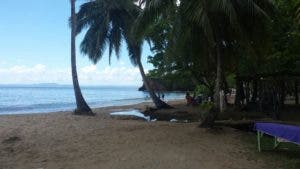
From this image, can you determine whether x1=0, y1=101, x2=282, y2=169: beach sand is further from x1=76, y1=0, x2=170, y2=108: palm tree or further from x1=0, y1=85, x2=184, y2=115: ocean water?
x1=0, y1=85, x2=184, y2=115: ocean water

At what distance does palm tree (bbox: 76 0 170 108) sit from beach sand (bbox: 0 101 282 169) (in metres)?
15.2

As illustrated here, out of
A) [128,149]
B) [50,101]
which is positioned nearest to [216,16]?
[128,149]

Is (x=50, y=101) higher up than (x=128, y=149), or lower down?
higher up

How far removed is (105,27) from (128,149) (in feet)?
65.1

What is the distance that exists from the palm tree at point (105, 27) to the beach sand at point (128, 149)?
1518 centimetres

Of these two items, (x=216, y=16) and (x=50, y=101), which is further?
(x=50, y=101)

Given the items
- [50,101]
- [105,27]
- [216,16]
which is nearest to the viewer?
[216,16]

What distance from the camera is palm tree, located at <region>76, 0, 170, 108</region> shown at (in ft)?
97.5

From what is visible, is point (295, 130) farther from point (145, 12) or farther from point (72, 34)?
point (72, 34)

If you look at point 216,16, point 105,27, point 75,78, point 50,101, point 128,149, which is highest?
point 105,27

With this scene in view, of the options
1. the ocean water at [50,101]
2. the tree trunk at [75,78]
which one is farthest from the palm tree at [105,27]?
the ocean water at [50,101]

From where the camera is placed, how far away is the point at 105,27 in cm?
3023

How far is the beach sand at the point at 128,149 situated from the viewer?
9.66 meters

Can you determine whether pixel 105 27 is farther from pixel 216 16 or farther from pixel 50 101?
pixel 50 101
